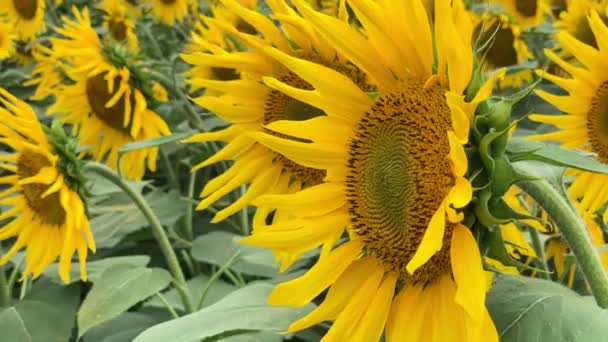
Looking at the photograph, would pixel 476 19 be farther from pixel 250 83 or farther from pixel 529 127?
pixel 250 83

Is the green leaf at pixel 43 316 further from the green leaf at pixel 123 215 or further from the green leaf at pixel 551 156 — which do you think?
the green leaf at pixel 551 156

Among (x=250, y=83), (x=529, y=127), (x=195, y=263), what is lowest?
(x=195, y=263)

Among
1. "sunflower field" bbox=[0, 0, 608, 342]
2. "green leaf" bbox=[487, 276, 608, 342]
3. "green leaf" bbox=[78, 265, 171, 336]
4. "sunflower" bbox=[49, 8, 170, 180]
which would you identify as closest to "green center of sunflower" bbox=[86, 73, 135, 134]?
"sunflower" bbox=[49, 8, 170, 180]

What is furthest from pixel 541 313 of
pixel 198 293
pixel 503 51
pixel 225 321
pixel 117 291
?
pixel 503 51

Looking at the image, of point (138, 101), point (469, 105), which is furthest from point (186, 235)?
point (469, 105)

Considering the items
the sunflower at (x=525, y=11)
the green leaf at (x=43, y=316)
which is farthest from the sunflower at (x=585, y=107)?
the sunflower at (x=525, y=11)

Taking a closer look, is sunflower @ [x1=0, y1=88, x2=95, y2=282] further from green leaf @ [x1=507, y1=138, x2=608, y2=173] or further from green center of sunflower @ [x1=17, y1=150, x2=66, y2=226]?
green leaf @ [x1=507, y1=138, x2=608, y2=173]
